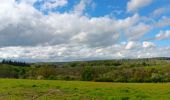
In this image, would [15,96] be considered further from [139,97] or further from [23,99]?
[139,97]

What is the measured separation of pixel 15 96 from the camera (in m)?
27.2

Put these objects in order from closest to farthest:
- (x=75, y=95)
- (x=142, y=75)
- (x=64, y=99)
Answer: (x=64, y=99) → (x=75, y=95) → (x=142, y=75)

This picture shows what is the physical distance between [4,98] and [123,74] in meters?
82.6

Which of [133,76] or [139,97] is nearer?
[139,97]

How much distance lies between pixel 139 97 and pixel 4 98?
1060 centimetres

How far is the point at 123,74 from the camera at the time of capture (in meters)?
107

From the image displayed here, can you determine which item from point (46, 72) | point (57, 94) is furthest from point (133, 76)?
point (57, 94)

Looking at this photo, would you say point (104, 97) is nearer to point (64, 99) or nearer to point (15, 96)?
point (64, 99)

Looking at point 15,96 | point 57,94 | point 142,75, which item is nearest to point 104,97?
point 57,94

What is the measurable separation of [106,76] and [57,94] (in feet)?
261

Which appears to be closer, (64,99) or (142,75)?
(64,99)

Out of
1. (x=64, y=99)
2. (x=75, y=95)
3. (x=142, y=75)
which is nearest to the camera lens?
(x=64, y=99)

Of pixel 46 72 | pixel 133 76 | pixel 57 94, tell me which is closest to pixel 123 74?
pixel 133 76

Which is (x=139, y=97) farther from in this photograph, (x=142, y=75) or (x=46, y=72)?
(x=46, y=72)
